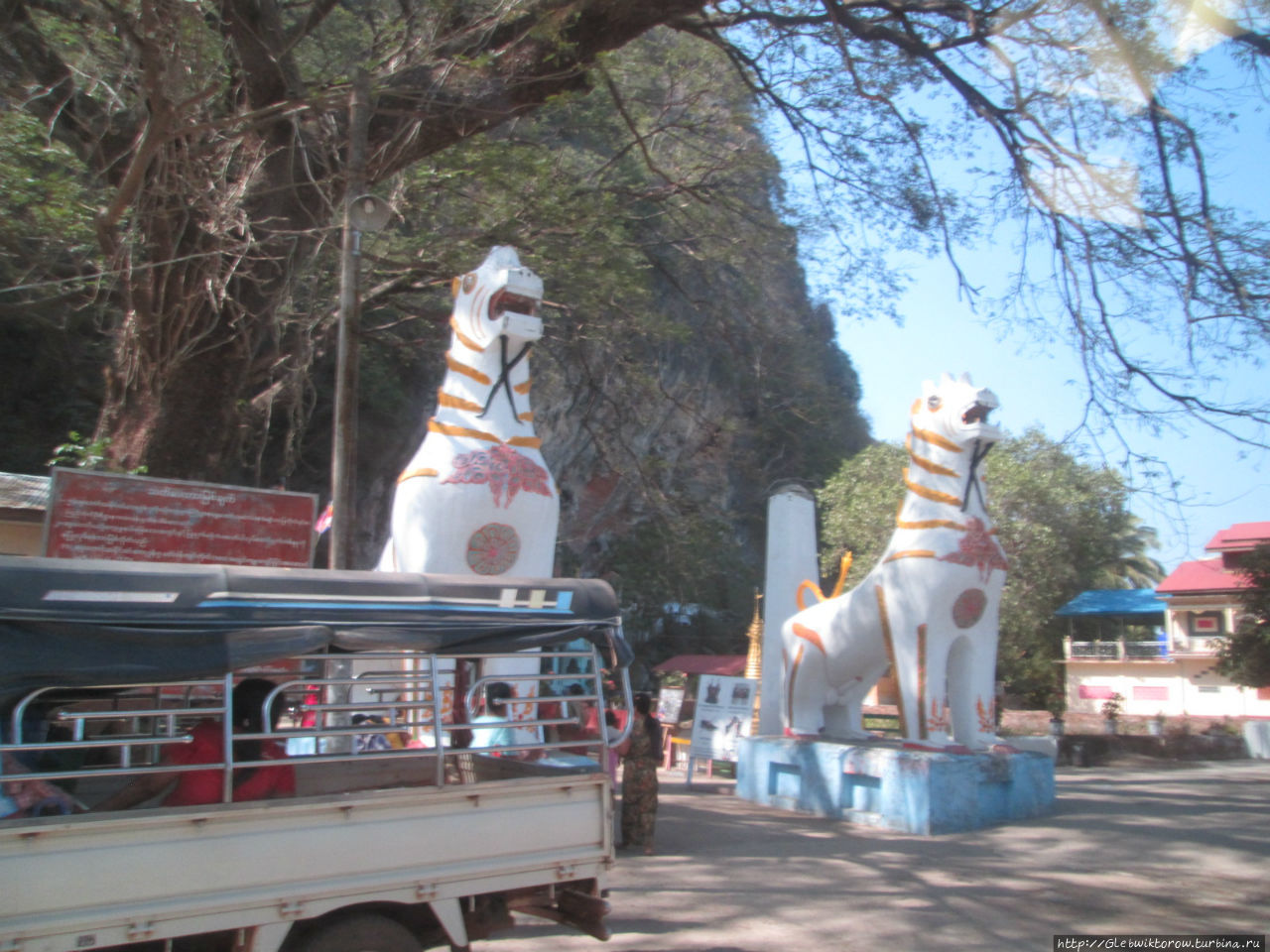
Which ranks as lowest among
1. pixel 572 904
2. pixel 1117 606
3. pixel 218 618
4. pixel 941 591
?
pixel 572 904

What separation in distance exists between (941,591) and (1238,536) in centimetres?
1959

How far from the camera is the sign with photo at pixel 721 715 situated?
38.3 feet

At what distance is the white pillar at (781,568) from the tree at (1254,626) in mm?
8378

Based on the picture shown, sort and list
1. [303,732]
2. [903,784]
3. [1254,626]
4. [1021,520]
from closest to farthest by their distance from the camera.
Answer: [303,732]
[903,784]
[1254,626]
[1021,520]

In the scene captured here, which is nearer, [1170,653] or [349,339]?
[349,339]

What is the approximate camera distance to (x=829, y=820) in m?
9.16

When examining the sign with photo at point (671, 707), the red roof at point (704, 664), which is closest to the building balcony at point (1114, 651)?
the red roof at point (704, 664)

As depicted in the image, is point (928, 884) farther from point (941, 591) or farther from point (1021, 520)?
point (1021, 520)

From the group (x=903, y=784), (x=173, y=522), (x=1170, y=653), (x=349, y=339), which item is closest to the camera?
(x=349, y=339)

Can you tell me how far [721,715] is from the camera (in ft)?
38.7

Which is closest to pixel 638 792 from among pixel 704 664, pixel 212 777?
pixel 212 777

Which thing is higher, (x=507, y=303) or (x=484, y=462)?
(x=507, y=303)

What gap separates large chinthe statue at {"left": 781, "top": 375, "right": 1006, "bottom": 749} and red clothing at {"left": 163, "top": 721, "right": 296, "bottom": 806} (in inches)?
226

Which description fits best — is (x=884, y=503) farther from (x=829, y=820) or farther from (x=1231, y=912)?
(x=1231, y=912)
